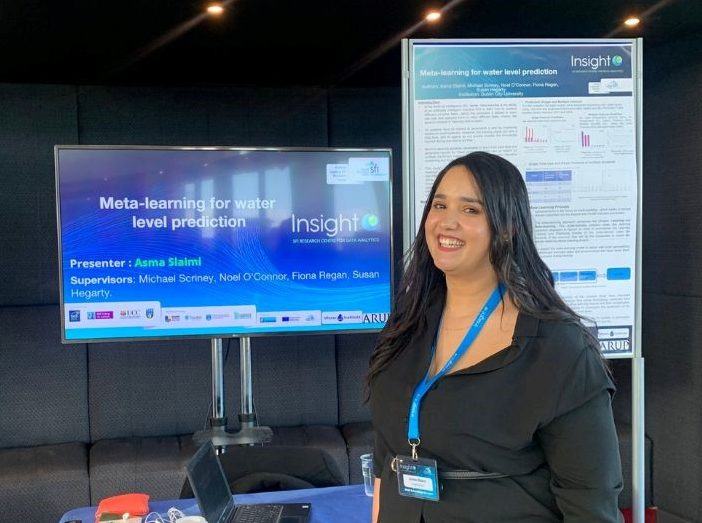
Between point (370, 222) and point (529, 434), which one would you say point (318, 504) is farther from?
point (370, 222)

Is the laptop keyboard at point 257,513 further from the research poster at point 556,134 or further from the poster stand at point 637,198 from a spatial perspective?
the research poster at point 556,134

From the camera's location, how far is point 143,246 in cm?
304

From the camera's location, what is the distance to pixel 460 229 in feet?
4.60

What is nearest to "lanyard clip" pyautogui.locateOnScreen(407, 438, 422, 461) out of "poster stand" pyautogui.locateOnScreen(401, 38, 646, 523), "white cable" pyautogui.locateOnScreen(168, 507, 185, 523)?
"white cable" pyautogui.locateOnScreen(168, 507, 185, 523)

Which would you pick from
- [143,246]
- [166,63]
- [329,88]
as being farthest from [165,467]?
[329,88]

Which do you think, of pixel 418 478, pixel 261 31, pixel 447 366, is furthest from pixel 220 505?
pixel 261 31

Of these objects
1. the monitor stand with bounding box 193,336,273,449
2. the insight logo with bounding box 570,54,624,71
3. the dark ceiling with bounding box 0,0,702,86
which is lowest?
the monitor stand with bounding box 193,336,273,449

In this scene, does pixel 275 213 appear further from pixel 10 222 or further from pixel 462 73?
pixel 10 222

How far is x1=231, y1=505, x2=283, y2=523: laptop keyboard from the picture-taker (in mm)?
1749

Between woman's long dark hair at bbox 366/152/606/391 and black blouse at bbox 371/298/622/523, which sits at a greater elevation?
woman's long dark hair at bbox 366/152/606/391

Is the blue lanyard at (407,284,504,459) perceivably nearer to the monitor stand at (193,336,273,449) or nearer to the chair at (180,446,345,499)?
the chair at (180,446,345,499)

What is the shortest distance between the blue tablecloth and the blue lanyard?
0.55 m

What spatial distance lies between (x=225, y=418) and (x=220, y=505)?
1.43 m

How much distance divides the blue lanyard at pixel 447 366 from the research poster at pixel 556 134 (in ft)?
3.20
